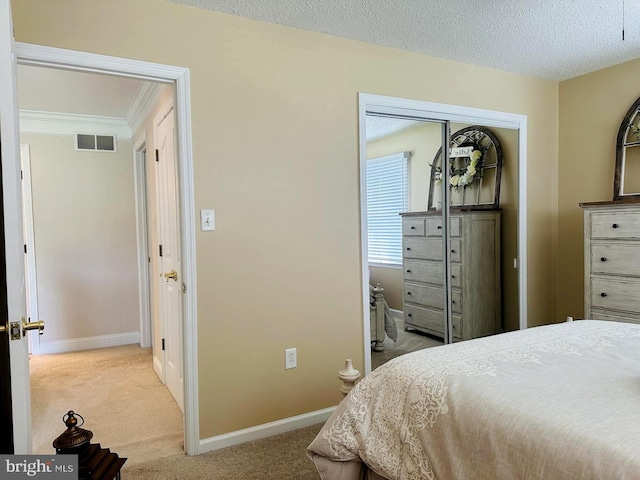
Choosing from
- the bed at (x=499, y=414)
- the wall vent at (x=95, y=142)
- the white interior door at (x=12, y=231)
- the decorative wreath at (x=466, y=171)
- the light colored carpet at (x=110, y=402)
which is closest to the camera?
the bed at (x=499, y=414)

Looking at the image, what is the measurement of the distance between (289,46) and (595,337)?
218cm

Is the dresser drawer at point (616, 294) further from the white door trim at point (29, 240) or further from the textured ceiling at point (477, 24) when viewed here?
the white door trim at point (29, 240)

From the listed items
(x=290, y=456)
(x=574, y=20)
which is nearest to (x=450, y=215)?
(x=574, y=20)

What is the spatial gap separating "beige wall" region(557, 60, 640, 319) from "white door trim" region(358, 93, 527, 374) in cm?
44

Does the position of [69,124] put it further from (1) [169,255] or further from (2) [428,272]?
(2) [428,272]

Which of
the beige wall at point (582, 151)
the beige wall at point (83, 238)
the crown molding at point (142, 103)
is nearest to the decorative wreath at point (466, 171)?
the beige wall at point (582, 151)

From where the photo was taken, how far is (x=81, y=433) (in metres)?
1.10

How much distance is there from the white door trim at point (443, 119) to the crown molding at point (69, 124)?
2917mm

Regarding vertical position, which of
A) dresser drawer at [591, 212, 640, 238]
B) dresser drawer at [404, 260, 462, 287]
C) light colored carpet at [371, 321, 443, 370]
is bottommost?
light colored carpet at [371, 321, 443, 370]

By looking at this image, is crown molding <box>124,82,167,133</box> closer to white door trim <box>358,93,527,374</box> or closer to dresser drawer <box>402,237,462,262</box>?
white door trim <box>358,93,527,374</box>

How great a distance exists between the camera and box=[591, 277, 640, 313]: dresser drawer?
290 centimetres

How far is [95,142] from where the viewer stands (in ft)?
14.7

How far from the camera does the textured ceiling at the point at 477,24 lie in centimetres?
235

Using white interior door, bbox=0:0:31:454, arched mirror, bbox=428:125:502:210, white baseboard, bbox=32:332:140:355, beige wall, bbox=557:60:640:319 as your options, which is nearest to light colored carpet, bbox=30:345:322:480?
white baseboard, bbox=32:332:140:355
